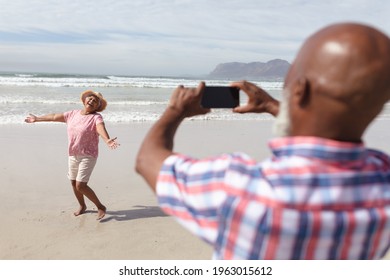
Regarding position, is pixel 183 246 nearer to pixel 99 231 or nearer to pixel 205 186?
pixel 99 231

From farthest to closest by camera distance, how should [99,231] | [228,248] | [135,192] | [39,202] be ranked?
1. [135,192]
2. [39,202]
3. [99,231]
4. [228,248]

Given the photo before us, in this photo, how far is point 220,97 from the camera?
4.71ft

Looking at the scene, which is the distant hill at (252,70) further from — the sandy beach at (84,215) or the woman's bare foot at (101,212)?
the woman's bare foot at (101,212)

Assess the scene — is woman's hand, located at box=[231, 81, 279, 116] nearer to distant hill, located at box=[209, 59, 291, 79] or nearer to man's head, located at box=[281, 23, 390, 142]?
man's head, located at box=[281, 23, 390, 142]

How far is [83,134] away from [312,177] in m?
4.32

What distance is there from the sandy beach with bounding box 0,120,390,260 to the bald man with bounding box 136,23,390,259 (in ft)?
10.8

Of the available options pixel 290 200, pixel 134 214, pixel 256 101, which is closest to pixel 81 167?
pixel 134 214

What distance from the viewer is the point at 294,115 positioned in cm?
103

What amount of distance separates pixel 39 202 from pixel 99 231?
4.07ft

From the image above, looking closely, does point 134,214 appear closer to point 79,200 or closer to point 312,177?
point 79,200

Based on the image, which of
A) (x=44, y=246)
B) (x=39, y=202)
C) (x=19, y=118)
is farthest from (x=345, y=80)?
(x=19, y=118)

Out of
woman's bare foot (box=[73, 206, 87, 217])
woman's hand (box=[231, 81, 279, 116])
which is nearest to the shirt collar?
woman's hand (box=[231, 81, 279, 116])

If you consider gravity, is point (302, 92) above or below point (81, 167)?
above

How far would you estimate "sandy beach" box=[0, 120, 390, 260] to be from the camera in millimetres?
4316
